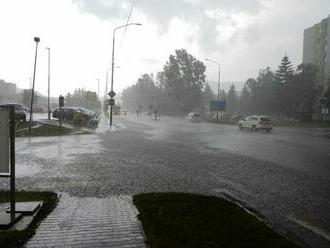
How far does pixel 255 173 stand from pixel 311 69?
80889 millimetres

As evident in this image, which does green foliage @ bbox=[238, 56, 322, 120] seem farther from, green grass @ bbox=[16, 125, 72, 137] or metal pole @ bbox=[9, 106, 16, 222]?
metal pole @ bbox=[9, 106, 16, 222]

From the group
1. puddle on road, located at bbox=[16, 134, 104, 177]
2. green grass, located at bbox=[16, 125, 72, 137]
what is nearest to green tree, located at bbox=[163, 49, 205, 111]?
green grass, located at bbox=[16, 125, 72, 137]

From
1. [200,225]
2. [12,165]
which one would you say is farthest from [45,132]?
[200,225]

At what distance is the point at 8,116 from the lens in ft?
22.1

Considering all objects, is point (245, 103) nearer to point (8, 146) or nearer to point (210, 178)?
point (210, 178)

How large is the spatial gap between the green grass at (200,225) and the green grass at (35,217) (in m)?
1.59

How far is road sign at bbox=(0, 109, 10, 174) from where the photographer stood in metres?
6.75

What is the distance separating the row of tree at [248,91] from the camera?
266 feet

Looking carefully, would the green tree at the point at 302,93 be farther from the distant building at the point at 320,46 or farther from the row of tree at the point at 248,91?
the distant building at the point at 320,46

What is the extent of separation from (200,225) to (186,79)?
10638 cm

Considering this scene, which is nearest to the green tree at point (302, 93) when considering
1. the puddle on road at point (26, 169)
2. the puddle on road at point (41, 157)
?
the puddle on road at point (41, 157)

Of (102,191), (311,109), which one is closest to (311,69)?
(311,109)

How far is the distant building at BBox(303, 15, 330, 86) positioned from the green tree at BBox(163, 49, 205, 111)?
2764 cm

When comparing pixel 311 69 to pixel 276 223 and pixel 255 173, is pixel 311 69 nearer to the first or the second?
pixel 255 173
